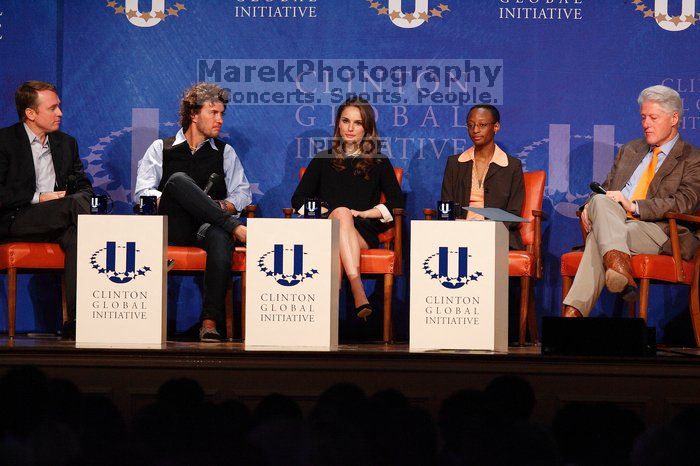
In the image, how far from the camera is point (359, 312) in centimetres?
463

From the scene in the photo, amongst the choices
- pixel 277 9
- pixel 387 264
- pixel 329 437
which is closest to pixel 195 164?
pixel 277 9

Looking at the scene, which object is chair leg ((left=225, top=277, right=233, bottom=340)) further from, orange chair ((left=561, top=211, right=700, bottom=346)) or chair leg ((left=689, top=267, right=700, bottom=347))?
chair leg ((left=689, top=267, right=700, bottom=347))

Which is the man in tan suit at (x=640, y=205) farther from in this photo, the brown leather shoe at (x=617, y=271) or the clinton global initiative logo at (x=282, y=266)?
the clinton global initiative logo at (x=282, y=266)

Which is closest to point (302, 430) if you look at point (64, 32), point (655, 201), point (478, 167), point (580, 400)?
point (580, 400)

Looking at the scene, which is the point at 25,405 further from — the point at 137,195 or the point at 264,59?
the point at 264,59

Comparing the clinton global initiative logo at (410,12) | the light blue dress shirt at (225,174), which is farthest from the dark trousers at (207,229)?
the clinton global initiative logo at (410,12)

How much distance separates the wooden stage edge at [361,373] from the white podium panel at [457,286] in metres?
0.46

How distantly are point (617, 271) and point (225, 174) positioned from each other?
7.43 feet

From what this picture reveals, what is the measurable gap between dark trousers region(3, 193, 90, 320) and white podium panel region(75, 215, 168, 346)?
798 millimetres

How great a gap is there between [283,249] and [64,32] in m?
2.74

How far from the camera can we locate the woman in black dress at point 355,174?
5.32m

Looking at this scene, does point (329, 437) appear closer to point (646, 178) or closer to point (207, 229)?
point (207, 229)

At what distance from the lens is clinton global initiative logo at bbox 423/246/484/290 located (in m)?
3.91

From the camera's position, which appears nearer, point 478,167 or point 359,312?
point 359,312
